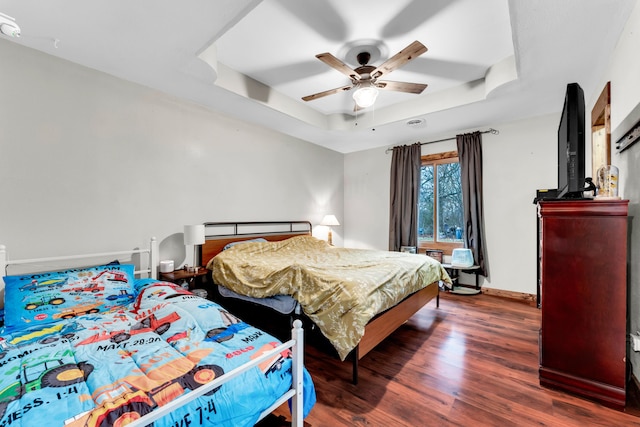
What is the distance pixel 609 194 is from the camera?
1.97 m

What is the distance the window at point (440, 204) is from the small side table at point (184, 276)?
12.2 ft

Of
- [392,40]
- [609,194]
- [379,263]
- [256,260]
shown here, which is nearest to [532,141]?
[609,194]

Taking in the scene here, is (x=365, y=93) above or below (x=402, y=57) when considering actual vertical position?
below

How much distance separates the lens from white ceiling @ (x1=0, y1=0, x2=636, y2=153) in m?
1.93

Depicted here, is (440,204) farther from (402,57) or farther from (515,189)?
(402,57)

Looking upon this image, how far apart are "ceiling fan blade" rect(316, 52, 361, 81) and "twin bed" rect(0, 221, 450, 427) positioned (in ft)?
5.84

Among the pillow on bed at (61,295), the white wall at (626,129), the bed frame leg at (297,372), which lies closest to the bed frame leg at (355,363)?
the bed frame leg at (297,372)

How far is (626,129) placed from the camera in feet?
6.71

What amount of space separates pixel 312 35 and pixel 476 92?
214 centimetres

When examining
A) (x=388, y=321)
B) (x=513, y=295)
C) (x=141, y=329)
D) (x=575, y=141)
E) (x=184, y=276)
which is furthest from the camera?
(x=513, y=295)

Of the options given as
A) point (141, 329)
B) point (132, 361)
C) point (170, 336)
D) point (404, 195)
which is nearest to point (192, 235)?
point (141, 329)

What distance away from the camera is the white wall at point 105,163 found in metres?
2.26

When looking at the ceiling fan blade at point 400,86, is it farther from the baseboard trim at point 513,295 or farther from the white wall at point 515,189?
A: the baseboard trim at point 513,295

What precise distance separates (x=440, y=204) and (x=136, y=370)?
15.6 feet
